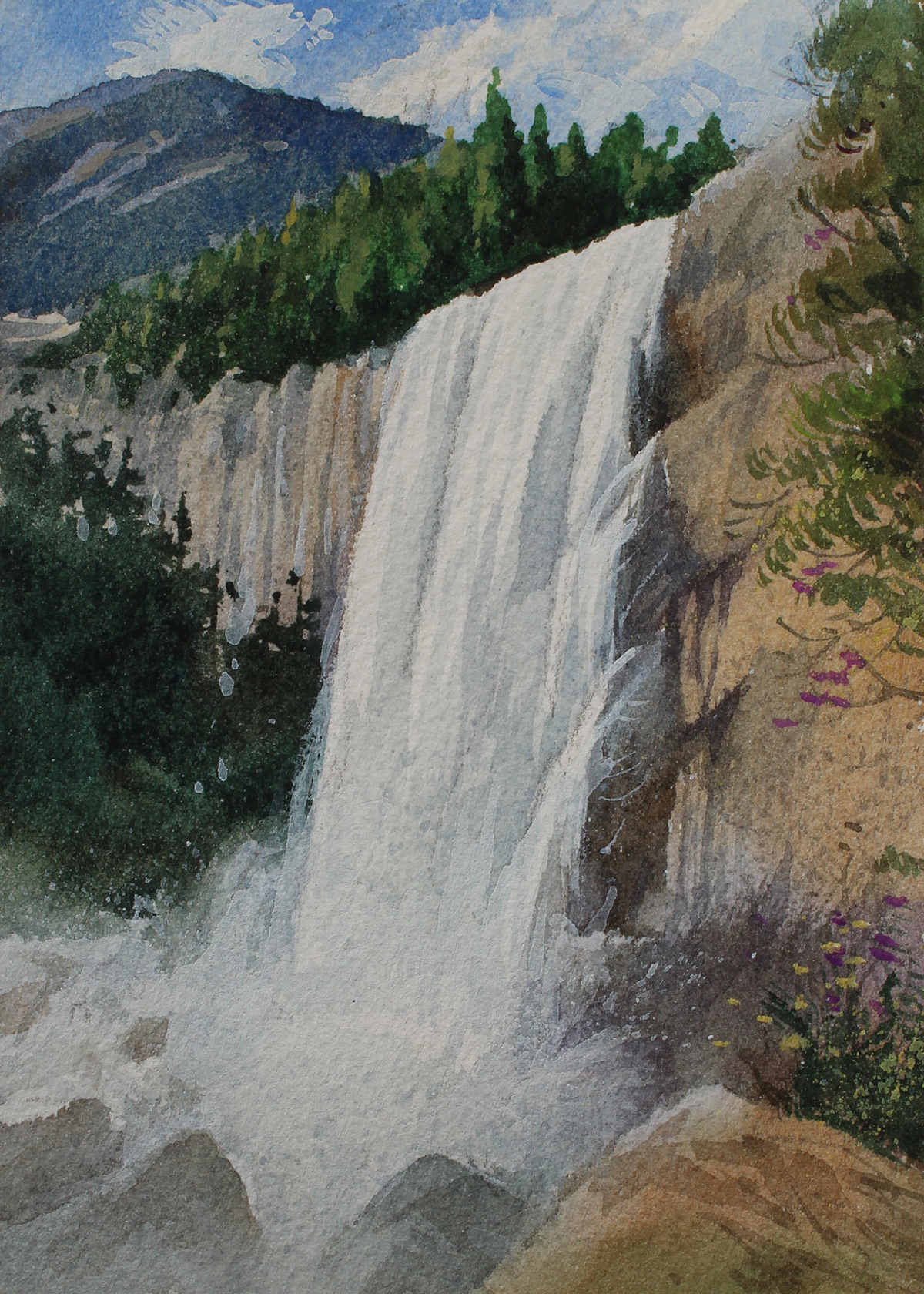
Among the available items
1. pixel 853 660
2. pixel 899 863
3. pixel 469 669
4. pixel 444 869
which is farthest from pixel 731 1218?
pixel 469 669

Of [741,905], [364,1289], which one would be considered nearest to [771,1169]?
[741,905]

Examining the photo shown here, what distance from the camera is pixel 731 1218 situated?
2.37 meters

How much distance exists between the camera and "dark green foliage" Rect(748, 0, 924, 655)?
2.21 metres

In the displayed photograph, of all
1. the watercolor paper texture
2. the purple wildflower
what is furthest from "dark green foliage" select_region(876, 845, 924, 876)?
the purple wildflower

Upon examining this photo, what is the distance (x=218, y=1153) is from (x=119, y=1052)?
41 cm

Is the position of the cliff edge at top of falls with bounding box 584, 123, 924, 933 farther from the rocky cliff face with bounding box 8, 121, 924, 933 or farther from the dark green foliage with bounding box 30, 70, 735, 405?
the dark green foliage with bounding box 30, 70, 735, 405

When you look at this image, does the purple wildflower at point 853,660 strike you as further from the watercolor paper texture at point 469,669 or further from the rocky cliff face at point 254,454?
the rocky cliff face at point 254,454

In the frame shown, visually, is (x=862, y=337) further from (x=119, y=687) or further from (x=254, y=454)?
(x=119, y=687)

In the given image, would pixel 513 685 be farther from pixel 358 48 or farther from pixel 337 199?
pixel 358 48

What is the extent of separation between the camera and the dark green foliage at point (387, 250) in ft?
7.64

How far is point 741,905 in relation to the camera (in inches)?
95.1

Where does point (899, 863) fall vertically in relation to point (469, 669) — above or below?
below

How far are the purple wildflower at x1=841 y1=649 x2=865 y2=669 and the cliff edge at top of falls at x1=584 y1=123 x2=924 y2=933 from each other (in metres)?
0.03

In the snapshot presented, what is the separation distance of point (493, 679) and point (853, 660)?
1.00m
